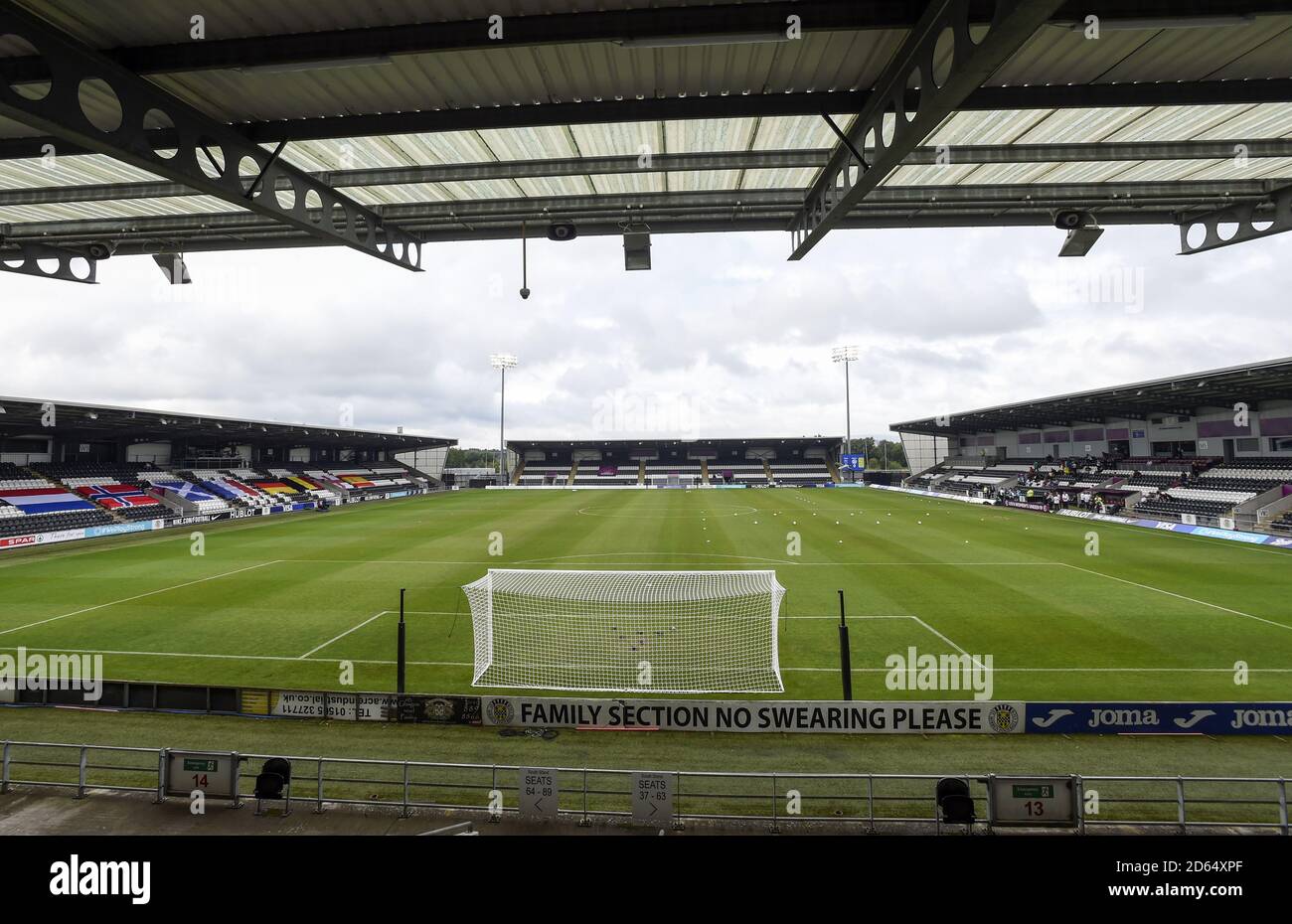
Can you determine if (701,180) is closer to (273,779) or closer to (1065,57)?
(1065,57)

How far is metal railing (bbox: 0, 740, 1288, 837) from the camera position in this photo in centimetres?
797

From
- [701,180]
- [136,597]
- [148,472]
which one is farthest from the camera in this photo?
[148,472]

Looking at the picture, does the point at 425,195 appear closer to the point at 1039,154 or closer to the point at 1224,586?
the point at 1039,154

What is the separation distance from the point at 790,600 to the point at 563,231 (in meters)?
Answer: 15.0

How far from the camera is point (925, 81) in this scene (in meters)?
5.22

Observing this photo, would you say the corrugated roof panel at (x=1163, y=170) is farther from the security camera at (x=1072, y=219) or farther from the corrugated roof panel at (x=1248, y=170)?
the security camera at (x=1072, y=219)

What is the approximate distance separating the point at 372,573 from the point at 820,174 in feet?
78.1

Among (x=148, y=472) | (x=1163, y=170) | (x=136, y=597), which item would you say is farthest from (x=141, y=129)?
(x=148, y=472)

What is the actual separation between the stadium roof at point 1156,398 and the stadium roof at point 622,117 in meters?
33.3

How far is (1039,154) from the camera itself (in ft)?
25.7

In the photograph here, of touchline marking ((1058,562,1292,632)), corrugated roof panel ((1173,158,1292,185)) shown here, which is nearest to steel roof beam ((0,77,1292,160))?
corrugated roof panel ((1173,158,1292,185))
